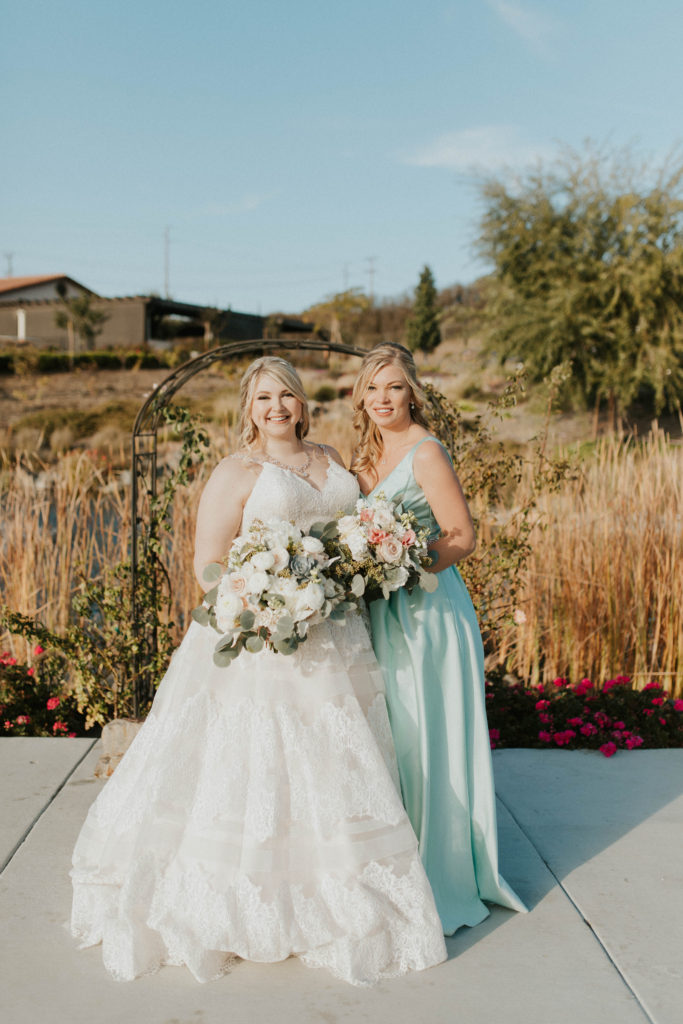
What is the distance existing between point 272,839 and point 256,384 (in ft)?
4.78

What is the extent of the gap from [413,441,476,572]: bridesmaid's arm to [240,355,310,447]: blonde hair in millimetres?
433

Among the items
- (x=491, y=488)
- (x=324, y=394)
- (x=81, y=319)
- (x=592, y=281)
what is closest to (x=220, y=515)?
(x=491, y=488)

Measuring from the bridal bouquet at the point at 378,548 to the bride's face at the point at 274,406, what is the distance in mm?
444

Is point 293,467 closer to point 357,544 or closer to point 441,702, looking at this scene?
point 357,544

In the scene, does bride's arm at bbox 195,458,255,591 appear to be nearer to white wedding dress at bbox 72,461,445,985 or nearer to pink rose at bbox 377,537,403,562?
white wedding dress at bbox 72,461,445,985

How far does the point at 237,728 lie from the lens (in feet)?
8.61

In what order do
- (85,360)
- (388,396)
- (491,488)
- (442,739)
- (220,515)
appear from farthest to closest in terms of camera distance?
(85,360), (491,488), (388,396), (442,739), (220,515)

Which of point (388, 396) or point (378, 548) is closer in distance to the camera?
point (378, 548)

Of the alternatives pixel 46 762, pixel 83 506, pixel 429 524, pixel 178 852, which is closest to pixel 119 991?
pixel 178 852

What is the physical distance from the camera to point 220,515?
2.78 metres

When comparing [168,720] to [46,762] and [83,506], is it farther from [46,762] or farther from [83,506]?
[83,506]

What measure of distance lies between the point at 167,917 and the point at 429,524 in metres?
1.50

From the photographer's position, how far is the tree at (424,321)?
35.8m

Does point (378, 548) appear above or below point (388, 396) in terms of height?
below
